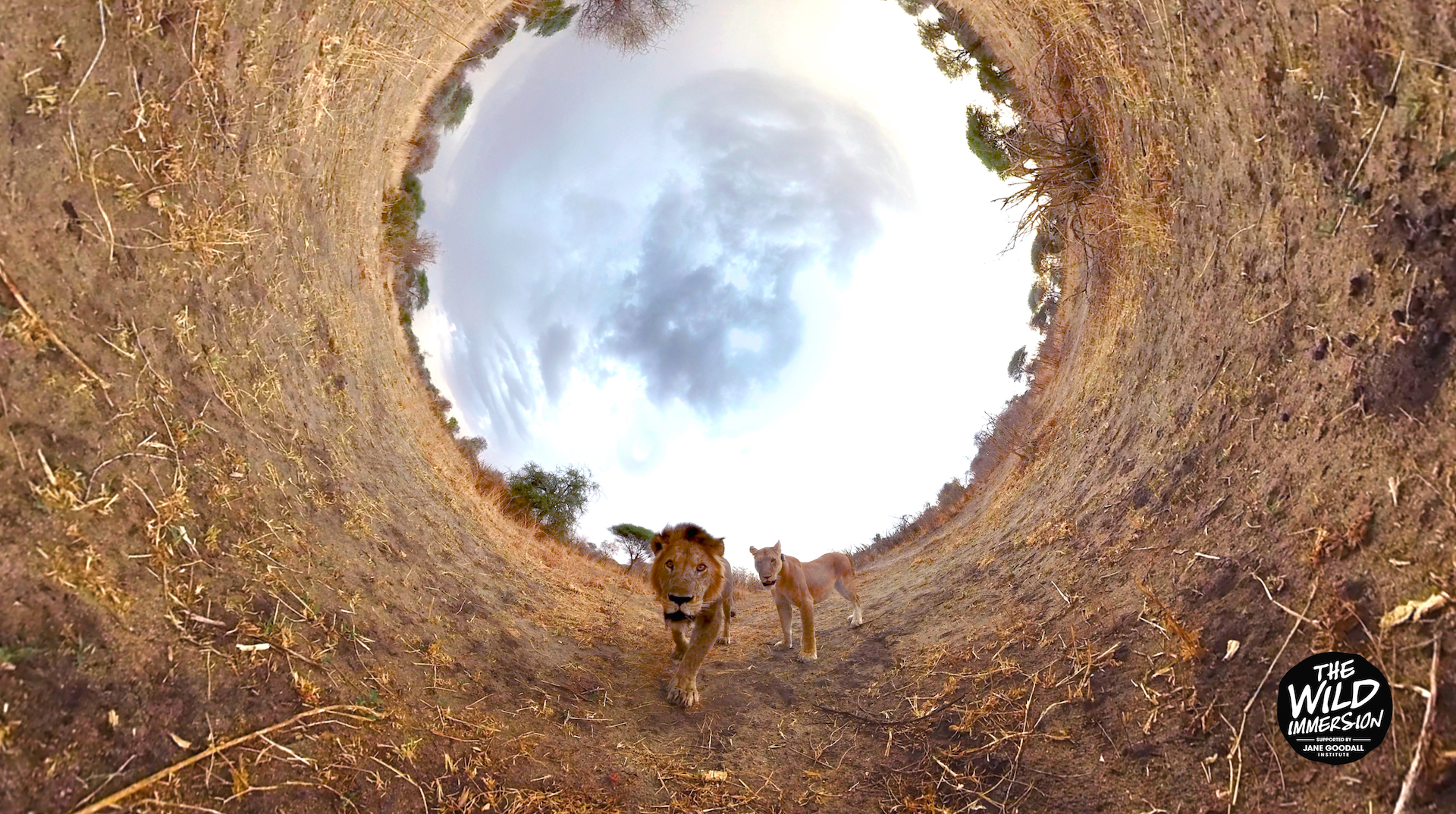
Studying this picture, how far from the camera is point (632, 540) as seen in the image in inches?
444

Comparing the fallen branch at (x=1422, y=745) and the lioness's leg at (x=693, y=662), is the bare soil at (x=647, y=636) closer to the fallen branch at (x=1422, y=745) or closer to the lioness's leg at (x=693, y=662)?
the fallen branch at (x=1422, y=745)

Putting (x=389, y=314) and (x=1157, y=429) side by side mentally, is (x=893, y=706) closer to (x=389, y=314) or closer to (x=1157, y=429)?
(x=1157, y=429)

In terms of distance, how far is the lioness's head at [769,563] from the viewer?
605 cm

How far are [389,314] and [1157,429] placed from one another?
10266 mm

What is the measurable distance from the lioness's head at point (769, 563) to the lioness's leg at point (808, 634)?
0.51 meters

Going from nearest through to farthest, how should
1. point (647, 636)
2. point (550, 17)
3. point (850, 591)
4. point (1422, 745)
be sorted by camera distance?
point (1422, 745)
point (850, 591)
point (647, 636)
point (550, 17)

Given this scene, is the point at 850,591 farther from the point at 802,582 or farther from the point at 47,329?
the point at 47,329

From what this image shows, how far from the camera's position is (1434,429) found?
3.50 meters

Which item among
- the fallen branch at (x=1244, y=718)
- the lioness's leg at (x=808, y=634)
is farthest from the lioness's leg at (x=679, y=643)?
the fallen branch at (x=1244, y=718)

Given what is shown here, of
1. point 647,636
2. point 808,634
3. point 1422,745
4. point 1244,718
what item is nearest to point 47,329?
point 647,636

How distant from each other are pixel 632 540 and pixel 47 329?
8.44 m

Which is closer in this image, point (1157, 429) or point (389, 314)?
point (1157, 429)

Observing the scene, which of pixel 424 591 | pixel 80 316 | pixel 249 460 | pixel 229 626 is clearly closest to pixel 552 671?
pixel 424 591

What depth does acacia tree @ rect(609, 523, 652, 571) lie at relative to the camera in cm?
1115
